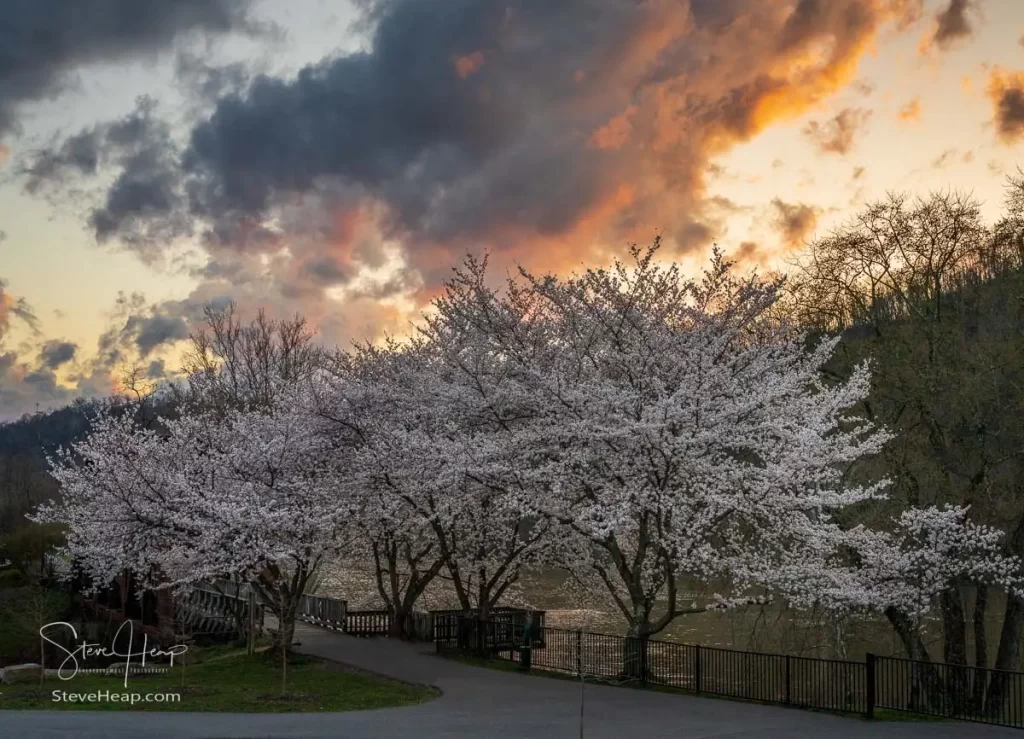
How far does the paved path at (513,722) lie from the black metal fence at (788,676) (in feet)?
3.24

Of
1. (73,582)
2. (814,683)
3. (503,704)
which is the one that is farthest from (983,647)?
(73,582)

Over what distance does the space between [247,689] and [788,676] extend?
1220cm

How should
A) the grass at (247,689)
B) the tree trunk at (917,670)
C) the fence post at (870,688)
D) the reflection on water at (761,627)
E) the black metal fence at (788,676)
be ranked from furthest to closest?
1. the reflection on water at (761,627)
2. the tree trunk at (917,670)
3. the black metal fence at (788,676)
4. the grass at (247,689)
5. the fence post at (870,688)

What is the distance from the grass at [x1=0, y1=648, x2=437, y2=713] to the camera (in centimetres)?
1884

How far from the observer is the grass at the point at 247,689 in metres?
18.8

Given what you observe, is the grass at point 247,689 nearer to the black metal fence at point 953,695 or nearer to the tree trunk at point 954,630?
the black metal fence at point 953,695

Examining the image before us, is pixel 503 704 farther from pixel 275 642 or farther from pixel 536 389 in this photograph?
pixel 275 642

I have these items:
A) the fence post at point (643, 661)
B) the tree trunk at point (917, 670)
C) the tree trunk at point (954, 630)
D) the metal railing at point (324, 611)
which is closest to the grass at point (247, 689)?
the fence post at point (643, 661)

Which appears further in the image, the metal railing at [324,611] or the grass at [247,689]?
the metal railing at [324,611]

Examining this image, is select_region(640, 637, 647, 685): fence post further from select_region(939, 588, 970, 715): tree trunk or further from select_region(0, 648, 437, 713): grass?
select_region(939, 588, 970, 715): tree trunk

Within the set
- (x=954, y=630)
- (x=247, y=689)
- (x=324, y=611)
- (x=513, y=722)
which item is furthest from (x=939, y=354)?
(x=324, y=611)

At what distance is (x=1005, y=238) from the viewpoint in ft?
82.7

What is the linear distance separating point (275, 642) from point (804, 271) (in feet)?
63.6
